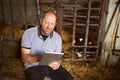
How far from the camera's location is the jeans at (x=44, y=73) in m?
2.98

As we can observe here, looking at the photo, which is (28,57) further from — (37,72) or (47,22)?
(47,22)

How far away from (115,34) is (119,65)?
746 millimetres

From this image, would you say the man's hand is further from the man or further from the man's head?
the man's head

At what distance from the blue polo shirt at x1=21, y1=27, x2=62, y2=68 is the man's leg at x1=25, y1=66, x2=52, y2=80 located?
8 centimetres

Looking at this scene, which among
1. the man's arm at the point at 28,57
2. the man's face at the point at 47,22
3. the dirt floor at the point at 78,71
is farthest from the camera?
the dirt floor at the point at 78,71

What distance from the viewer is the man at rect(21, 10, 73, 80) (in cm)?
300

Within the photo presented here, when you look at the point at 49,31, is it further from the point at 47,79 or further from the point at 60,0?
the point at 60,0

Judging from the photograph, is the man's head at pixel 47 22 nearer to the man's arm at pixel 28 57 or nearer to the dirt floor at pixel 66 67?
the man's arm at pixel 28 57

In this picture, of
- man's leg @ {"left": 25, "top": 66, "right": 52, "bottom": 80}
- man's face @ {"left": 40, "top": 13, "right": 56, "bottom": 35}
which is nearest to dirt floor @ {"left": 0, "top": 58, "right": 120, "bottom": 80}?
man's leg @ {"left": 25, "top": 66, "right": 52, "bottom": 80}

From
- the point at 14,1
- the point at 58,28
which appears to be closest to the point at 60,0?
the point at 58,28

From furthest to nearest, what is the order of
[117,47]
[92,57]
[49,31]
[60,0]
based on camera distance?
[92,57]
[117,47]
[60,0]
[49,31]

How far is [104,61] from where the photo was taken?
15.4ft

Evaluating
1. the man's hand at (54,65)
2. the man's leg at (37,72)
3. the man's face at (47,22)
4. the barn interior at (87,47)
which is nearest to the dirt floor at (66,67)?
the barn interior at (87,47)

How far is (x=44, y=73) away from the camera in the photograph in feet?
10.0
